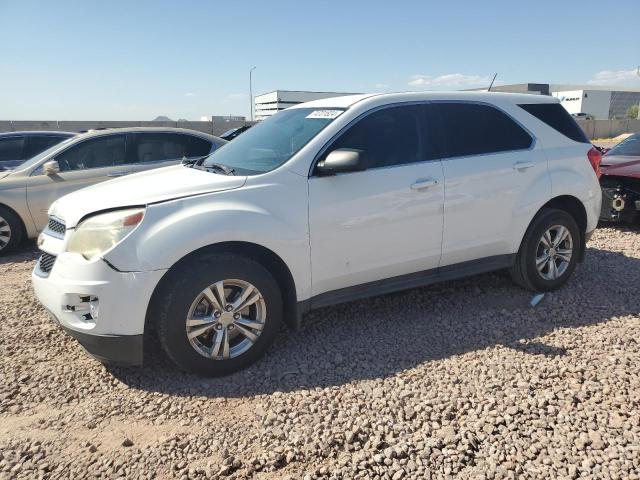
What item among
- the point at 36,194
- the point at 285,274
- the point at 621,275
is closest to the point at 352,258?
the point at 285,274

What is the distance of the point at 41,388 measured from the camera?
10.3ft

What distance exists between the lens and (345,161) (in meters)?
3.24

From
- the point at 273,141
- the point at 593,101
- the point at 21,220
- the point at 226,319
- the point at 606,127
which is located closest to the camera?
the point at 226,319

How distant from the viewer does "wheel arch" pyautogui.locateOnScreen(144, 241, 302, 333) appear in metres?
3.01

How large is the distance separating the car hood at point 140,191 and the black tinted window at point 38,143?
227 inches

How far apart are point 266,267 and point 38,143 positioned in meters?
6.97

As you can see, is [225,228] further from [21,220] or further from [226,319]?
[21,220]

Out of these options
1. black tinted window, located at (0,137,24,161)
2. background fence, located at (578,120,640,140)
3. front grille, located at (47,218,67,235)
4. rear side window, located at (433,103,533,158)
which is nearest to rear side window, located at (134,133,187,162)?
black tinted window, located at (0,137,24,161)

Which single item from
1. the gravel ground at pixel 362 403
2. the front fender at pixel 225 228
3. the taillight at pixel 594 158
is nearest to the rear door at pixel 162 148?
the gravel ground at pixel 362 403

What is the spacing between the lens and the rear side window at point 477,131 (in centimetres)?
398

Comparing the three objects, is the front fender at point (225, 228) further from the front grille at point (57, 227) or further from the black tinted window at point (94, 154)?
the black tinted window at point (94, 154)

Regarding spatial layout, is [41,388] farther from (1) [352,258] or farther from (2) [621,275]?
(2) [621,275]

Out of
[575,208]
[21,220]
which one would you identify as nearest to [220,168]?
[575,208]

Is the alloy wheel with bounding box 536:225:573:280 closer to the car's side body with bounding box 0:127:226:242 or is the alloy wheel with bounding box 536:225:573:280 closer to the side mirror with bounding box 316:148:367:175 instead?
the side mirror with bounding box 316:148:367:175
